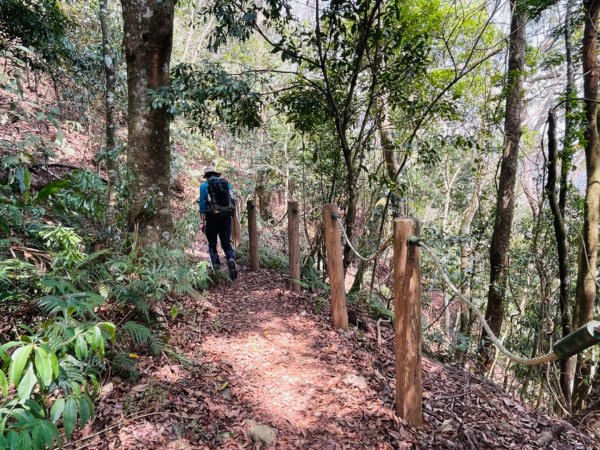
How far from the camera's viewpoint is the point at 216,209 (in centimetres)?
629

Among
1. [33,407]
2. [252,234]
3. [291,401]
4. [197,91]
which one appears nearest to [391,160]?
[252,234]

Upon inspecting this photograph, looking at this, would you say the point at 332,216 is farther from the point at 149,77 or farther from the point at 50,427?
the point at 50,427

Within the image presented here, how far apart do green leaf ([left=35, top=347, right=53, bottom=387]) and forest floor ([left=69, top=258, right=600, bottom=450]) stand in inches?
50.4

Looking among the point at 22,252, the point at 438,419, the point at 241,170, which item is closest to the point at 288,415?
the point at 438,419

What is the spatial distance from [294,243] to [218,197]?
158 cm

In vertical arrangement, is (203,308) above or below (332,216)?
below

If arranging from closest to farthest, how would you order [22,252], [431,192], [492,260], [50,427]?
[50,427]
[22,252]
[492,260]
[431,192]

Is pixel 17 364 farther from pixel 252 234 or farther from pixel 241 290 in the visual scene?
pixel 252 234

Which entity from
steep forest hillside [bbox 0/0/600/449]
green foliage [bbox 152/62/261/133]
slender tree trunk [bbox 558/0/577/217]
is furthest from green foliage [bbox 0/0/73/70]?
slender tree trunk [bbox 558/0/577/217]

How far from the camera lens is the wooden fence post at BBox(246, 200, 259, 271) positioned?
282 inches

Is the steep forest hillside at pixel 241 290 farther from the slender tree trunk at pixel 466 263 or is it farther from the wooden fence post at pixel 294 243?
the slender tree trunk at pixel 466 263

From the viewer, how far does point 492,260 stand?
7176mm

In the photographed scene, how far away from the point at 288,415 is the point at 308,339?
4.23 ft

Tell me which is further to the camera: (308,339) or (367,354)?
(308,339)
